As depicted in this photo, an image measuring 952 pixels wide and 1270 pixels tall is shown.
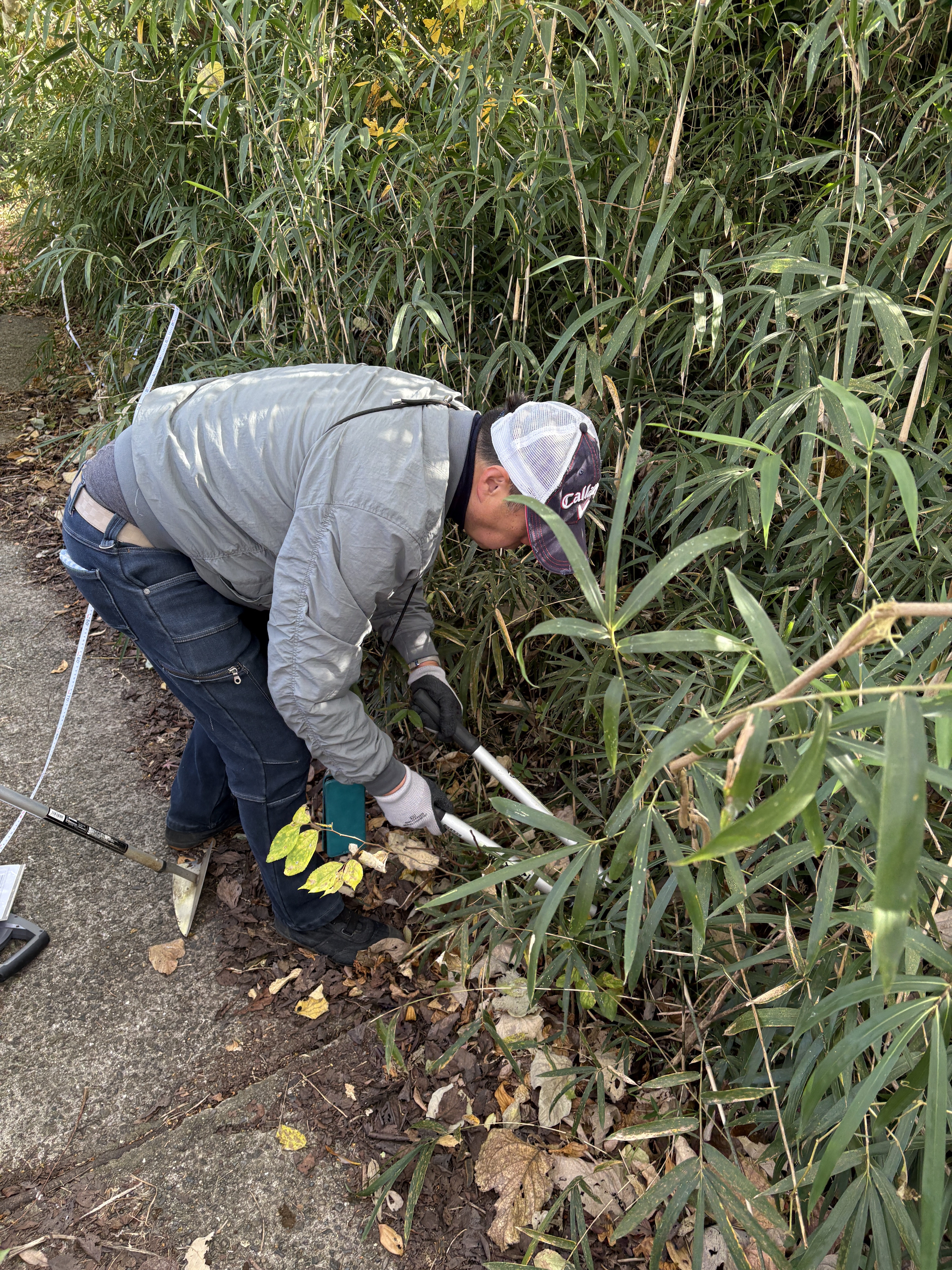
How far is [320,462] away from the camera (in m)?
1.52

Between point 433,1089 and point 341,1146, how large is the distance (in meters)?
0.22

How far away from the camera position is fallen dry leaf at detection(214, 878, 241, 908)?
87.2 inches

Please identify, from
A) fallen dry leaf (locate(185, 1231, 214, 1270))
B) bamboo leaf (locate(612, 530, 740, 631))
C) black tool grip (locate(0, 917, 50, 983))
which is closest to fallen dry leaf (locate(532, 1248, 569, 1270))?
fallen dry leaf (locate(185, 1231, 214, 1270))

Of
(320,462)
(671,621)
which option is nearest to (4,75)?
(320,462)

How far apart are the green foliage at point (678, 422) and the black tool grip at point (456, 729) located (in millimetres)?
188

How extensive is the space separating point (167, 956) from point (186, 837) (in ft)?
1.08

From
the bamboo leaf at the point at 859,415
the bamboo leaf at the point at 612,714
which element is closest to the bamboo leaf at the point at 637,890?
the bamboo leaf at the point at 612,714

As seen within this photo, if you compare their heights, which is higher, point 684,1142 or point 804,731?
point 804,731

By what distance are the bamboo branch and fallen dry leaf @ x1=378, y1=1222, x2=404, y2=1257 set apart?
4.53 feet

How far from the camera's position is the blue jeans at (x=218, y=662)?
5.62 ft

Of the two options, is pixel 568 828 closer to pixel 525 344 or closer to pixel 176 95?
pixel 525 344

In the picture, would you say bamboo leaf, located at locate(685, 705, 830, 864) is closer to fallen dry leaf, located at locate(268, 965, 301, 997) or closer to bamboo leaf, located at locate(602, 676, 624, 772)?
bamboo leaf, located at locate(602, 676, 624, 772)

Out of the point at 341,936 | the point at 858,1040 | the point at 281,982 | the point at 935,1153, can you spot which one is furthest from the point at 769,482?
the point at 281,982

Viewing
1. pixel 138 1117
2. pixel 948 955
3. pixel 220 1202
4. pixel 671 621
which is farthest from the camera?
pixel 671 621
